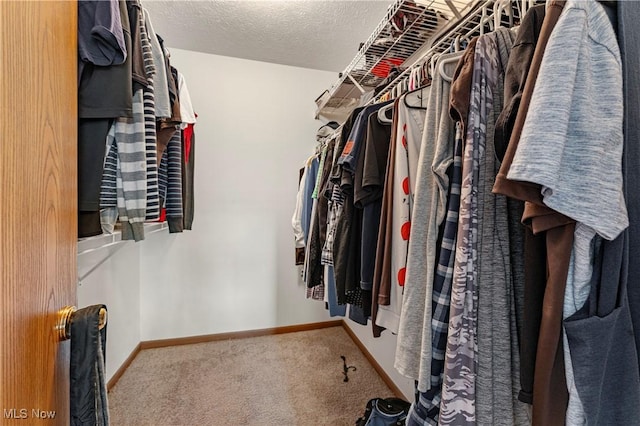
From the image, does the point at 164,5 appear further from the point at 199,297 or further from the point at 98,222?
the point at 199,297

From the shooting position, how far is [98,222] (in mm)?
781

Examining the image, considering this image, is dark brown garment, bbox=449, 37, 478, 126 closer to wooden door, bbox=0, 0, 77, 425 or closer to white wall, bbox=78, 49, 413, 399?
wooden door, bbox=0, 0, 77, 425

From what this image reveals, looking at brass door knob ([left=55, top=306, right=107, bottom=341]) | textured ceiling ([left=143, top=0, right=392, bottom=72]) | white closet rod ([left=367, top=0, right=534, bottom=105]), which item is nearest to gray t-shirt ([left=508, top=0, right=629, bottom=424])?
white closet rod ([left=367, top=0, right=534, bottom=105])

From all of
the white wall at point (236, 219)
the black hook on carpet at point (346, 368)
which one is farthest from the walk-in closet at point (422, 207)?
the white wall at point (236, 219)

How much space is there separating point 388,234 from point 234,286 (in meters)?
1.96

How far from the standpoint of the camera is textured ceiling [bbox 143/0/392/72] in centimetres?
175

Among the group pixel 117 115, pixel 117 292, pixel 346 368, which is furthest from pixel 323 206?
pixel 117 292

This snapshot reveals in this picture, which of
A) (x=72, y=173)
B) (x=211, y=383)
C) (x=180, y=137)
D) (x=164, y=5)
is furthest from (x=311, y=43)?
(x=211, y=383)

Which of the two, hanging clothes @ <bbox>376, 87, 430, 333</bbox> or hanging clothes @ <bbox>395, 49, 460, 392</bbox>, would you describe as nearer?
hanging clothes @ <bbox>395, 49, 460, 392</bbox>

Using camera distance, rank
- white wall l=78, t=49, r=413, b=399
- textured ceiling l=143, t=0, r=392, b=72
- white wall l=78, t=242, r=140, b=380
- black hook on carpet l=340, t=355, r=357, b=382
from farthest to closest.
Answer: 1. white wall l=78, t=49, r=413, b=399
2. black hook on carpet l=340, t=355, r=357, b=382
3. textured ceiling l=143, t=0, r=392, b=72
4. white wall l=78, t=242, r=140, b=380

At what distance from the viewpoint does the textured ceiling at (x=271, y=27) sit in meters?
1.75

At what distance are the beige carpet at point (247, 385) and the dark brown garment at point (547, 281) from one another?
1356 millimetres

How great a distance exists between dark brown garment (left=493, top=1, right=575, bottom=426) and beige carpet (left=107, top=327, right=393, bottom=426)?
53.4 inches

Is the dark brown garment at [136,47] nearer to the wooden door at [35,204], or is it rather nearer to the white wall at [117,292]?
the wooden door at [35,204]
